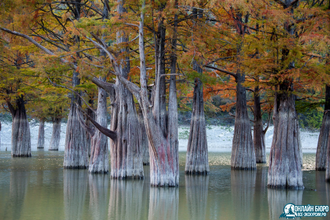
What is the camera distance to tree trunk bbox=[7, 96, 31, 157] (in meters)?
28.2

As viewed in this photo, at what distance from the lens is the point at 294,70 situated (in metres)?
11.9

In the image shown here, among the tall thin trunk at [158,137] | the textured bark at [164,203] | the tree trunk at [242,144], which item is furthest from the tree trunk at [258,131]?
the textured bark at [164,203]

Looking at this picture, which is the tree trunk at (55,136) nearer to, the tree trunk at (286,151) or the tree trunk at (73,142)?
the tree trunk at (73,142)

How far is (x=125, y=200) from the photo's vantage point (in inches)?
432

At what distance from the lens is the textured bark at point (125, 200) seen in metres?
9.08

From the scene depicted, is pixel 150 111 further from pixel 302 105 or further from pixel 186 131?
pixel 186 131

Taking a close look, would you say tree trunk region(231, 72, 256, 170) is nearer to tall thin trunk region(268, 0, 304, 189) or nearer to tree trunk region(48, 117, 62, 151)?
tall thin trunk region(268, 0, 304, 189)

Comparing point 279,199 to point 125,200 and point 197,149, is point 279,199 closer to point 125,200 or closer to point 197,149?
point 125,200

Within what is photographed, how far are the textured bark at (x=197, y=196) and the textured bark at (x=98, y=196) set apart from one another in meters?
2.21

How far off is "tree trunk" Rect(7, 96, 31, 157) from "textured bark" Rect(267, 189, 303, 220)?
68.5 ft

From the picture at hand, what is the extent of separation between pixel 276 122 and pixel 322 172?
815 cm

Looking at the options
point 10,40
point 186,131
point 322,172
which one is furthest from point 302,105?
point 186,131

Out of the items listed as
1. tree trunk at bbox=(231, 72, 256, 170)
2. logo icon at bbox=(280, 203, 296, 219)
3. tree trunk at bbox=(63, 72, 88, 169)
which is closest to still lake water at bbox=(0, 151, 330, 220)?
logo icon at bbox=(280, 203, 296, 219)

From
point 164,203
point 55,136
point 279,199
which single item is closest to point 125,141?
point 164,203
